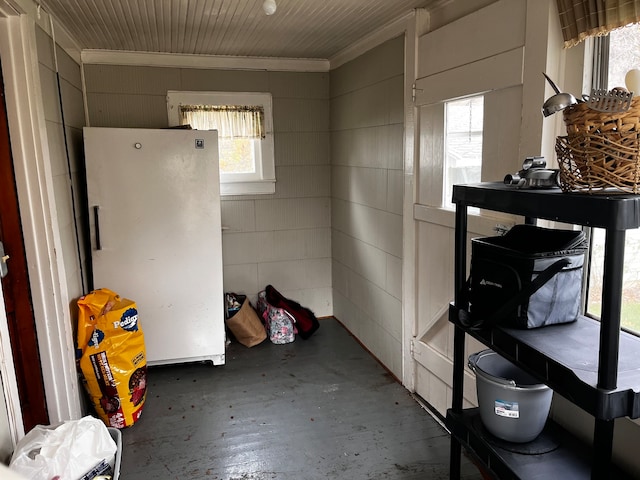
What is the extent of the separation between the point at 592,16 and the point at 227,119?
9.23 feet

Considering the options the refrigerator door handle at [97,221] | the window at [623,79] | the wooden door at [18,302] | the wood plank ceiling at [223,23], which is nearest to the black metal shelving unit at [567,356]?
the window at [623,79]

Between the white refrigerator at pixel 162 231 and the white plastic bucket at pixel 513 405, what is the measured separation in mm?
2122

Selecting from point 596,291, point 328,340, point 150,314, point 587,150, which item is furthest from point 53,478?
point 328,340

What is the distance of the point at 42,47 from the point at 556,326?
8.57 ft

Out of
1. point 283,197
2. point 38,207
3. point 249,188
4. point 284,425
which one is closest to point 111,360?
point 38,207

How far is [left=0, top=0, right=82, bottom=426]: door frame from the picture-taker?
2.10m

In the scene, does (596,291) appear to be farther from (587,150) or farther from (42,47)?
(42,47)

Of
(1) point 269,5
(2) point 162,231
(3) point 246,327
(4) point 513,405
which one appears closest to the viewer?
(4) point 513,405

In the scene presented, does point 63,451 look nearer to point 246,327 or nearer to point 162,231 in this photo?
point 162,231

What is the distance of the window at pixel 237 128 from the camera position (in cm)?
380

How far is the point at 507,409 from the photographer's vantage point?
1.62m

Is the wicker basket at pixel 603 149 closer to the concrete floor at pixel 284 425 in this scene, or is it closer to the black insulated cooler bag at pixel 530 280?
the black insulated cooler bag at pixel 530 280

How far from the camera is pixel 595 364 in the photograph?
1.28m

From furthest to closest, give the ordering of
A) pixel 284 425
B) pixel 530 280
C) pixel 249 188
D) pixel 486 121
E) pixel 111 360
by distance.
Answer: pixel 249 188
pixel 284 425
pixel 111 360
pixel 486 121
pixel 530 280
